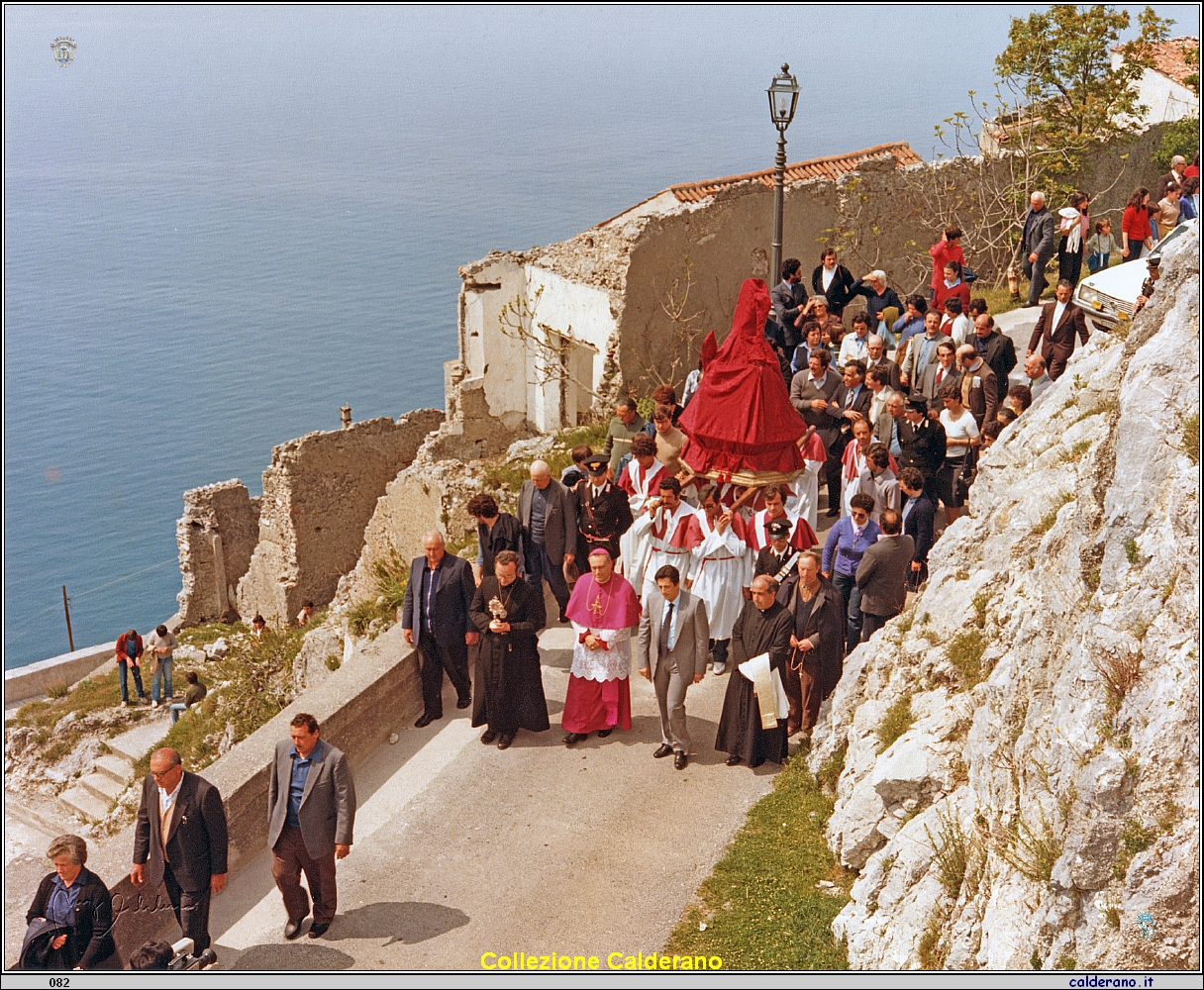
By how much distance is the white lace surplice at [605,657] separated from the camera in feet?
32.3

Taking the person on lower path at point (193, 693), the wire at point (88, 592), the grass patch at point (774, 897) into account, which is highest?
the grass patch at point (774, 897)

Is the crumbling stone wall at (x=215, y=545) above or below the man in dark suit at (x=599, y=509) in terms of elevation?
below

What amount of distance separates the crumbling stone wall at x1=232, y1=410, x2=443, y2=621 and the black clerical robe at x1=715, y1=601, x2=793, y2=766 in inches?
771

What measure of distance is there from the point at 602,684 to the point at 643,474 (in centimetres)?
221

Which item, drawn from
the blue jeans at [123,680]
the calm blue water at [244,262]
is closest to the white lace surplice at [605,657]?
the blue jeans at [123,680]

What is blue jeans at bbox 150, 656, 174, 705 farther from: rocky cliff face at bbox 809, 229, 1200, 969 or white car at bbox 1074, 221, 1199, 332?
rocky cliff face at bbox 809, 229, 1200, 969

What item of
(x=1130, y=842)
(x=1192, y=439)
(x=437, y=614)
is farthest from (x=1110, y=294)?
(x=1130, y=842)

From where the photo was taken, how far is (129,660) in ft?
85.5

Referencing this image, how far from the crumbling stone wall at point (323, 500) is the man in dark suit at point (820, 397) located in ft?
55.5

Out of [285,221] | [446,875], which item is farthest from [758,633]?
[285,221]

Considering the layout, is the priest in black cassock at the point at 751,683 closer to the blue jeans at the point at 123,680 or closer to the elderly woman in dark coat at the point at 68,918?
the elderly woman in dark coat at the point at 68,918

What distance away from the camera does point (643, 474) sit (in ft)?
37.5

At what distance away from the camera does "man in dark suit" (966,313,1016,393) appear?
12266mm

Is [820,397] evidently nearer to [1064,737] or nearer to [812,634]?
[812,634]
